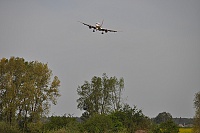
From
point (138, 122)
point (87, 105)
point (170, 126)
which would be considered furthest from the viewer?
point (87, 105)

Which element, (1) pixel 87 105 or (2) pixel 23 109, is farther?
(1) pixel 87 105

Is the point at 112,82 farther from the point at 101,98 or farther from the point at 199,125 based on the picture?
the point at 199,125

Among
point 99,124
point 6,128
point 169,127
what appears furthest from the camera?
point 99,124

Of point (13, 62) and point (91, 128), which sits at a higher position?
point (13, 62)

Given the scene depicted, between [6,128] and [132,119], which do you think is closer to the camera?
[6,128]

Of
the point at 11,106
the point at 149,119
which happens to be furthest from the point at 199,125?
the point at 11,106

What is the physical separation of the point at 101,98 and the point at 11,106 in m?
17.3

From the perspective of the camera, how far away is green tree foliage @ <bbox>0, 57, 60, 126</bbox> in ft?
156

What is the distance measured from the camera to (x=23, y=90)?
47.6 m

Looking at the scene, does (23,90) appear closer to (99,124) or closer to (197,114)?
(99,124)

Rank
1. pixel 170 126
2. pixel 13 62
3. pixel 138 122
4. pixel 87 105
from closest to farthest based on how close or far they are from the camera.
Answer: pixel 170 126
pixel 13 62
pixel 138 122
pixel 87 105

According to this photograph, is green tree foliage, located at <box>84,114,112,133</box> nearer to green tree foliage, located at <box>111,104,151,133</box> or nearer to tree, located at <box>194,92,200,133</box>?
green tree foliage, located at <box>111,104,151,133</box>

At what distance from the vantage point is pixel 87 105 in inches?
2383

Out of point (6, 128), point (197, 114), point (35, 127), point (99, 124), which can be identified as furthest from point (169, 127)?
point (6, 128)
